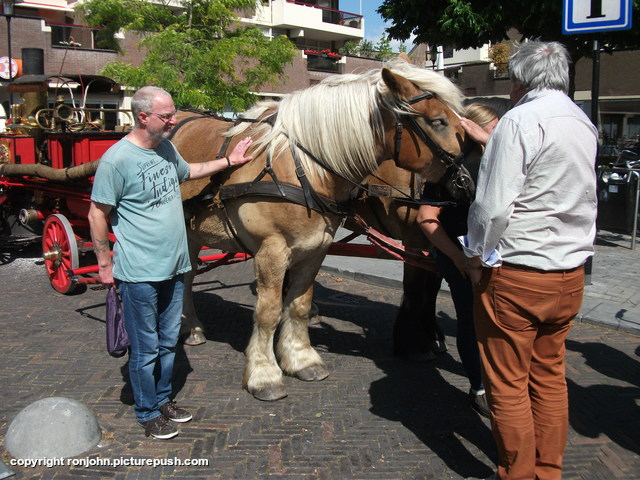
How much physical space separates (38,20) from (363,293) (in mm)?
18031

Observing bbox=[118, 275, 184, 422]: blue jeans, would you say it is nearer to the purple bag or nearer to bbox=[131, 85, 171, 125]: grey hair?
the purple bag

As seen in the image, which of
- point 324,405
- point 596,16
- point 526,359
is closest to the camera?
point 526,359

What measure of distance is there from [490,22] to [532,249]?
697 centimetres

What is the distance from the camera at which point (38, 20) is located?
1927 cm

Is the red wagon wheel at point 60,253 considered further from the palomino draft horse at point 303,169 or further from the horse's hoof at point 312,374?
the horse's hoof at point 312,374

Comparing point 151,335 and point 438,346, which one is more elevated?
point 151,335

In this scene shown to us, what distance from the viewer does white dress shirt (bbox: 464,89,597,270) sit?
2236 mm

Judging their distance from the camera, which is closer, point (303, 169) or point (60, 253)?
point (303, 169)

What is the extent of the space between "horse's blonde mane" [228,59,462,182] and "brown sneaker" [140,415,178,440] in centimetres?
169

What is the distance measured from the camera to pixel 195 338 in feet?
15.7

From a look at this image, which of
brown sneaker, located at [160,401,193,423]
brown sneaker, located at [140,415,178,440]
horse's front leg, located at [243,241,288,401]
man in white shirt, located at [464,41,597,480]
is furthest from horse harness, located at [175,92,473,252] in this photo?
brown sneaker, located at [140,415,178,440]

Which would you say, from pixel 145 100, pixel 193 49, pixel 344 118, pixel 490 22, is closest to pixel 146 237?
pixel 145 100

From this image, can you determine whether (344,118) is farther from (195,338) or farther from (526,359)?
(195,338)

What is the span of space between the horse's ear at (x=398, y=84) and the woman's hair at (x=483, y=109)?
446 millimetres
